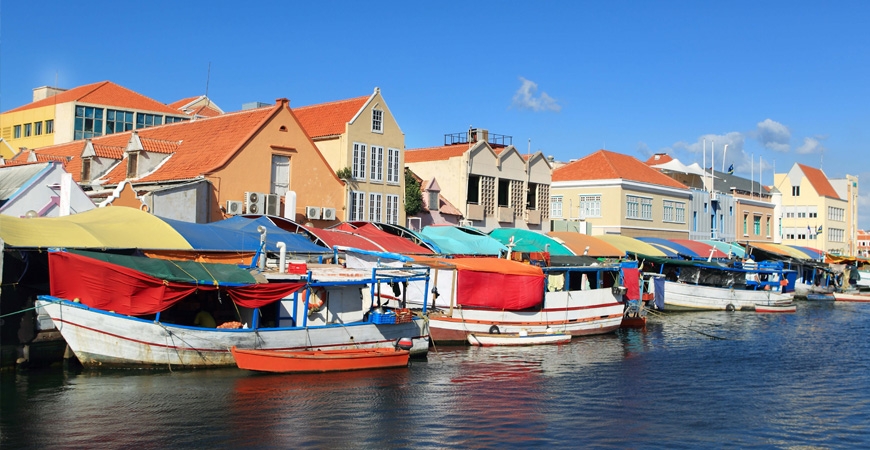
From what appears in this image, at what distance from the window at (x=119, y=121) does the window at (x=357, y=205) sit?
68.3 ft

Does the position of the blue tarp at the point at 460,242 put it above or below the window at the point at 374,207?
below

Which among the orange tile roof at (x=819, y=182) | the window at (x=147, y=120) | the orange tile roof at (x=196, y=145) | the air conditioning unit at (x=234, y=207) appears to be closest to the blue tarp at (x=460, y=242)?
the air conditioning unit at (x=234, y=207)

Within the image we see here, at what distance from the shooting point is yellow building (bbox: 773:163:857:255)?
367 ft

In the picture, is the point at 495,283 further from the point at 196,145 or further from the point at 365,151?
the point at 196,145

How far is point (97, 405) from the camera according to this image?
2078cm

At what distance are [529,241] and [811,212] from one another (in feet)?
258

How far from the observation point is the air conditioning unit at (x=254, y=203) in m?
39.2

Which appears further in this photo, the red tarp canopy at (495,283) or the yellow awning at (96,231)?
the red tarp canopy at (495,283)

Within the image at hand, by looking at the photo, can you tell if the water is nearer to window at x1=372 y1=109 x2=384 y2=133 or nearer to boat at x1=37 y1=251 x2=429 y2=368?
boat at x1=37 y1=251 x2=429 y2=368

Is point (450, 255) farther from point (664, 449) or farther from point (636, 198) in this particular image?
point (636, 198)

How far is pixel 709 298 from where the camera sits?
172ft

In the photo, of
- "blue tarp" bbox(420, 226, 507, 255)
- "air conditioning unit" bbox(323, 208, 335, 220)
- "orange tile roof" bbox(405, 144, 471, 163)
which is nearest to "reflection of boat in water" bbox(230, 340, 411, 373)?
"blue tarp" bbox(420, 226, 507, 255)

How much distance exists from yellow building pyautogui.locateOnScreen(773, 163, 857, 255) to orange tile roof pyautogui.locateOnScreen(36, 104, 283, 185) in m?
87.4

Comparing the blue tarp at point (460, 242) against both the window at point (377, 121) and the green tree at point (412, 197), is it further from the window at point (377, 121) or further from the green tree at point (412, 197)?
the window at point (377, 121)
